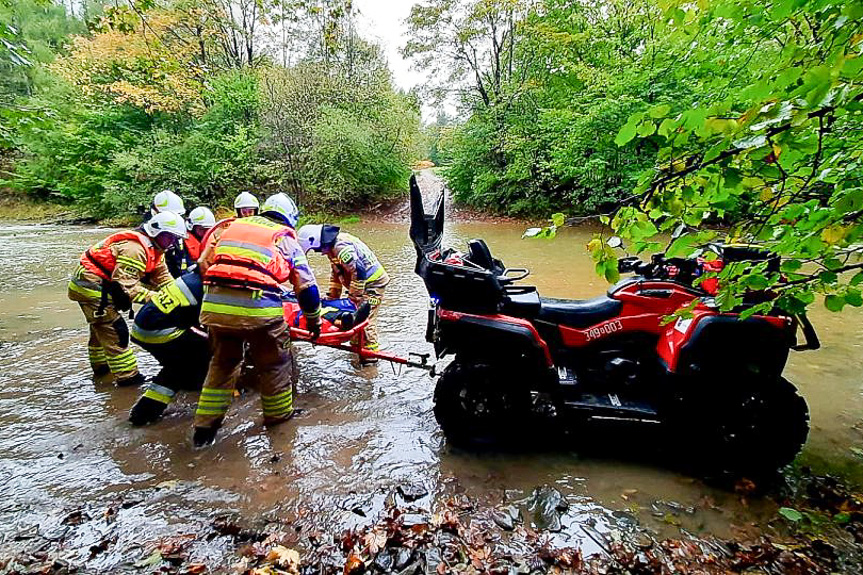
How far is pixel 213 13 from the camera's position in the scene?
19.7 m

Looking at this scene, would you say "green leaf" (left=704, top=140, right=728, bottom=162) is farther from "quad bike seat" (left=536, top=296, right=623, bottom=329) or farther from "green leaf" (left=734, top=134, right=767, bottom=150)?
"quad bike seat" (left=536, top=296, right=623, bottom=329)

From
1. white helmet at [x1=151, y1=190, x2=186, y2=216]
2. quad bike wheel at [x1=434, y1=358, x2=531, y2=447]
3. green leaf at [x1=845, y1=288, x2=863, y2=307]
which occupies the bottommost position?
quad bike wheel at [x1=434, y1=358, x2=531, y2=447]

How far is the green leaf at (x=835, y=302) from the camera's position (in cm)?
194

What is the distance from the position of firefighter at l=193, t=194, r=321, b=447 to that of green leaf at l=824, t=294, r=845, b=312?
3.25 metres

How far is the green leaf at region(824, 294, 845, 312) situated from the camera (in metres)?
1.94

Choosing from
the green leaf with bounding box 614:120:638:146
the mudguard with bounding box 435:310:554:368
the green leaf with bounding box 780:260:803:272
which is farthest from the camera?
the mudguard with bounding box 435:310:554:368

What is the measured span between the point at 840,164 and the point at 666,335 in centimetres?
138

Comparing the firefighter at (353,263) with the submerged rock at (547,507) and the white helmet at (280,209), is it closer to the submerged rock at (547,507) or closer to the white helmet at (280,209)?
the white helmet at (280,209)

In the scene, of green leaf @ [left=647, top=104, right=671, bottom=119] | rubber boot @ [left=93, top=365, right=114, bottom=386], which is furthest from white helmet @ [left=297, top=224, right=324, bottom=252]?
green leaf @ [left=647, top=104, right=671, bottom=119]

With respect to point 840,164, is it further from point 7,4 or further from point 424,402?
point 7,4

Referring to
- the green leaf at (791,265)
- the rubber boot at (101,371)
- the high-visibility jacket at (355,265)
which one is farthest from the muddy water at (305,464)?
the green leaf at (791,265)

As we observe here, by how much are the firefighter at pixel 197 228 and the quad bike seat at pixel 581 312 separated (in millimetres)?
4199

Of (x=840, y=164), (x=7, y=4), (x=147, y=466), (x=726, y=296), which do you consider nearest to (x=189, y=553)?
(x=147, y=466)

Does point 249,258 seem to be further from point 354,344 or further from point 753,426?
point 753,426
